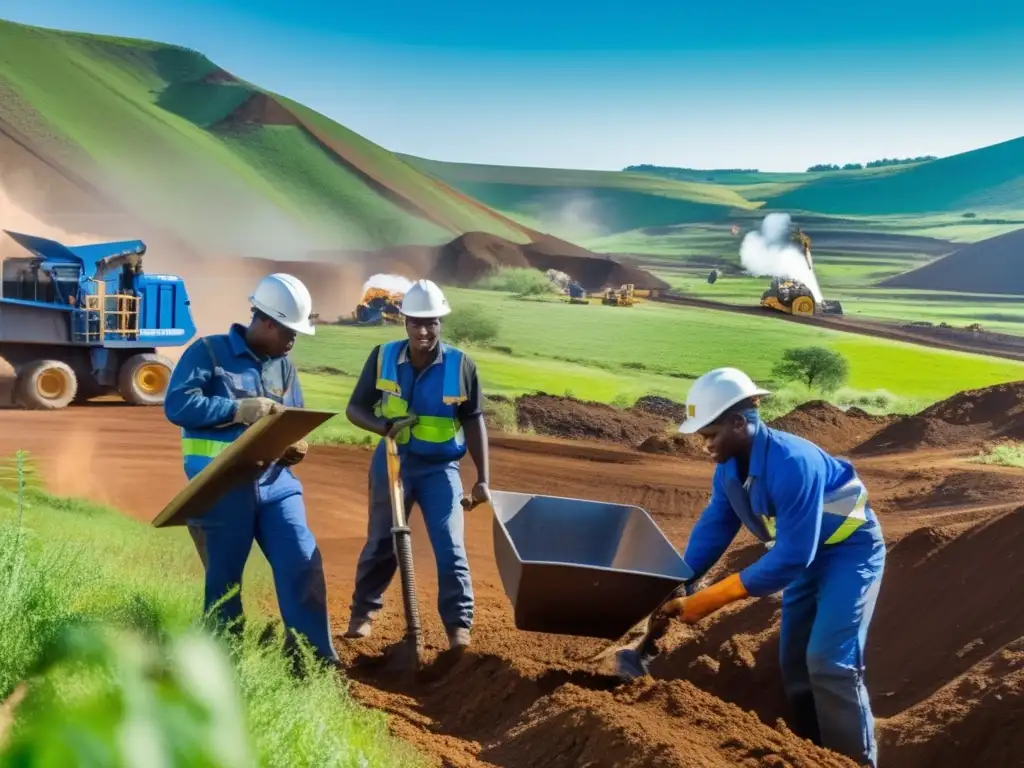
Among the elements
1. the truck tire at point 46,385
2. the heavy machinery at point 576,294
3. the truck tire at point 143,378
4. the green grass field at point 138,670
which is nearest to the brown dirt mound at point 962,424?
the heavy machinery at point 576,294

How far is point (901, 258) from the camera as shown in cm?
1650

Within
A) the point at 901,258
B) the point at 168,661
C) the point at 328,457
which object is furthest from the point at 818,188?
the point at 168,661

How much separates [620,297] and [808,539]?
38.8 ft

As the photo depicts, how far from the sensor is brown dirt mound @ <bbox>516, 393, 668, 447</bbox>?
14.8 metres

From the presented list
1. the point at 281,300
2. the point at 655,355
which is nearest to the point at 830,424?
the point at 655,355

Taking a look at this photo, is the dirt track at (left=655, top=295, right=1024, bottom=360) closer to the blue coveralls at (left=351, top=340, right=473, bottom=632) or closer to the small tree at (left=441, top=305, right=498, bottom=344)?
the small tree at (left=441, top=305, right=498, bottom=344)

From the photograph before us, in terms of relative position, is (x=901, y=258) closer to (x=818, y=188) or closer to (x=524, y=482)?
(x=818, y=188)

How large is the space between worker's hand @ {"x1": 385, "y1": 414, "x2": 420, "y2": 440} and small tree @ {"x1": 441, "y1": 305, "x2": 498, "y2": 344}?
9.36m

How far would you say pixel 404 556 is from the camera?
553 cm

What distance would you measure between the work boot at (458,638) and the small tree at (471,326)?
9.44 m

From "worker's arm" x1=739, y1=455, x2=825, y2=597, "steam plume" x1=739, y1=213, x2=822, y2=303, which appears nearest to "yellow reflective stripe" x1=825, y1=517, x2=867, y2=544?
"worker's arm" x1=739, y1=455, x2=825, y2=597

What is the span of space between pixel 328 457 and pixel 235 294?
9.73ft

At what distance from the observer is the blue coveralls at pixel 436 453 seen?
5781 mm

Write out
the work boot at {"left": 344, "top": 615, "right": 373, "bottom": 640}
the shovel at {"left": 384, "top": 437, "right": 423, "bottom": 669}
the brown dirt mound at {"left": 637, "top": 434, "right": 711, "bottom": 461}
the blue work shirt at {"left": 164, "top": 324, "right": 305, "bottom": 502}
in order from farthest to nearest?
the brown dirt mound at {"left": 637, "top": 434, "right": 711, "bottom": 461}, the work boot at {"left": 344, "top": 615, "right": 373, "bottom": 640}, the shovel at {"left": 384, "top": 437, "right": 423, "bottom": 669}, the blue work shirt at {"left": 164, "top": 324, "right": 305, "bottom": 502}
